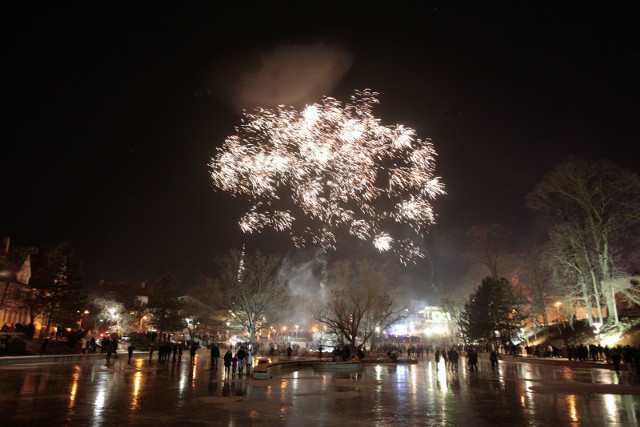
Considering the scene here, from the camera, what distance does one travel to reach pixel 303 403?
1206 cm

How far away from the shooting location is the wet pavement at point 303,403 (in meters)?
9.42

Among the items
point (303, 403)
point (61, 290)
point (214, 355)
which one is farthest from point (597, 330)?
point (61, 290)

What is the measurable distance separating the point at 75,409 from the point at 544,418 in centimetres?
1088

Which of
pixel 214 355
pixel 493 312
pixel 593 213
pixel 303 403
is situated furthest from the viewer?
pixel 493 312

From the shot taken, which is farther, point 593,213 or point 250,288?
point 250,288

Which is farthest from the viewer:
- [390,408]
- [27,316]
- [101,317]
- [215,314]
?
[215,314]

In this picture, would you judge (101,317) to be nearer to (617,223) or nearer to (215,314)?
(215,314)

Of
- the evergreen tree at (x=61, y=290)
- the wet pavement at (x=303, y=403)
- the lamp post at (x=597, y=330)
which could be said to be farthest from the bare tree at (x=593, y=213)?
the evergreen tree at (x=61, y=290)

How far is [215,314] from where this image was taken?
6650cm

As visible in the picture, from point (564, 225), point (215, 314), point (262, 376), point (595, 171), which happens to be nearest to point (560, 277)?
point (564, 225)

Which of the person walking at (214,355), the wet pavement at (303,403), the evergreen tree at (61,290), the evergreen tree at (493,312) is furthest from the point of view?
the evergreen tree at (493,312)

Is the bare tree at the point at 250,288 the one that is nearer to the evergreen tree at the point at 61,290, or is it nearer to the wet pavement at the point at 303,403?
the evergreen tree at the point at 61,290

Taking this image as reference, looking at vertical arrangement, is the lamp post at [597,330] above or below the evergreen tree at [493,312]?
below

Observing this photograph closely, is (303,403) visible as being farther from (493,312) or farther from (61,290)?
(493,312)
